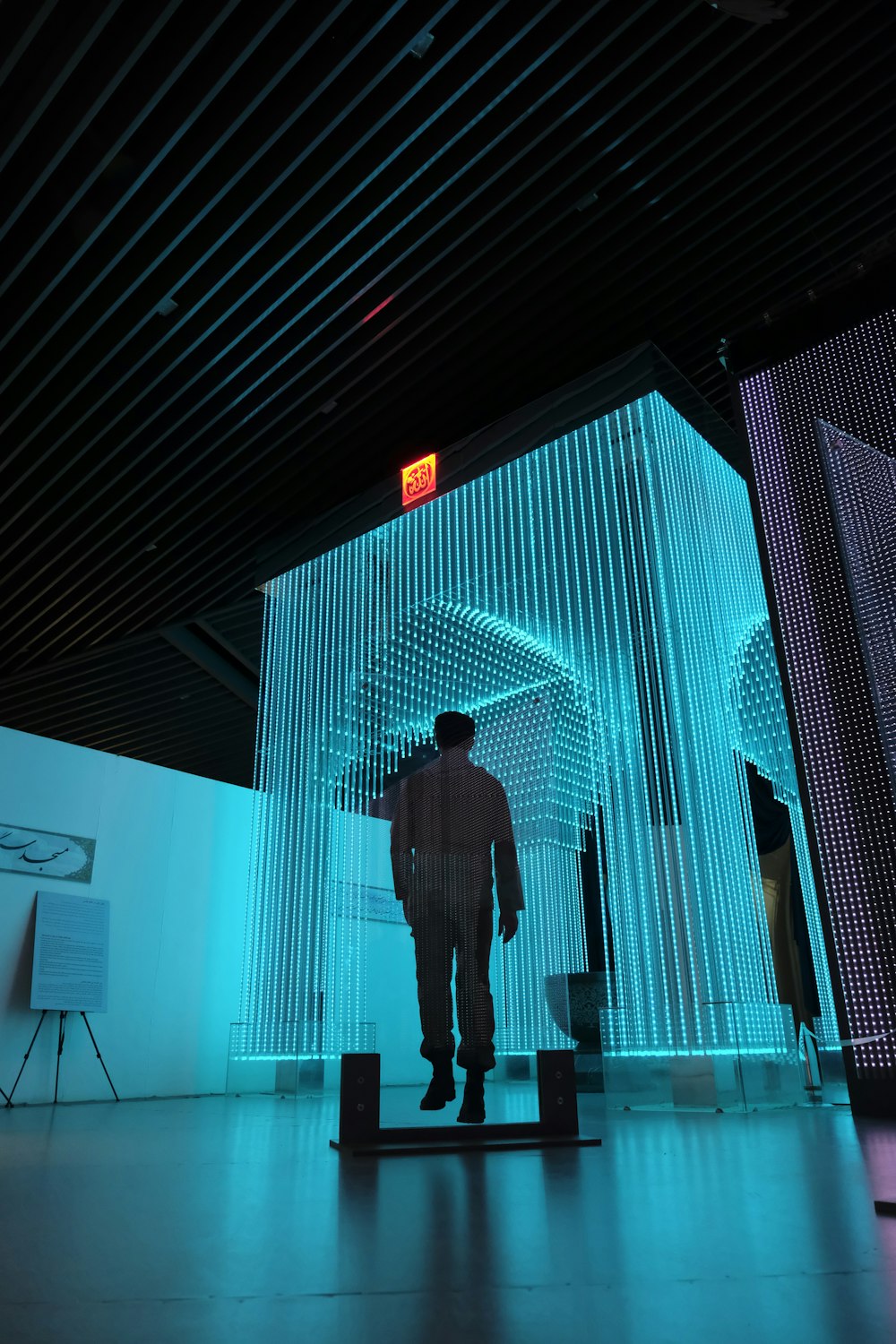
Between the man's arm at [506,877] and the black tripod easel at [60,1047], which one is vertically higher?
the man's arm at [506,877]

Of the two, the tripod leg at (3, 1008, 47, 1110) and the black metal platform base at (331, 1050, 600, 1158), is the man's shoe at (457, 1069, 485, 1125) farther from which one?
the tripod leg at (3, 1008, 47, 1110)

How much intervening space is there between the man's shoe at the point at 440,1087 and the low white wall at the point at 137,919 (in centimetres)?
453

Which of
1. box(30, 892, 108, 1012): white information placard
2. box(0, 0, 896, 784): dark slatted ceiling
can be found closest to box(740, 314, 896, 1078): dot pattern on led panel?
box(0, 0, 896, 784): dark slatted ceiling

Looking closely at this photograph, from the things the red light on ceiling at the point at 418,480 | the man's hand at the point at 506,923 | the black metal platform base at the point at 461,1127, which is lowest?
the black metal platform base at the point at 461,1127

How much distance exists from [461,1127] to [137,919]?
17.6ft

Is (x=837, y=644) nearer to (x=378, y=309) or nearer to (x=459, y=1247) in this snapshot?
(x=459, y=1247)

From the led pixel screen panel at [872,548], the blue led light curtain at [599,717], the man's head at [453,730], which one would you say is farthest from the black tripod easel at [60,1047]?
the led pixel screen panel at [872,548]

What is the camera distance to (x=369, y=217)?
446cm

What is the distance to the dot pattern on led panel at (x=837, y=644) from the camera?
10.4ft

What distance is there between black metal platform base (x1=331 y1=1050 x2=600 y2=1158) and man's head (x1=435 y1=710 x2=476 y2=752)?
1.17 meters

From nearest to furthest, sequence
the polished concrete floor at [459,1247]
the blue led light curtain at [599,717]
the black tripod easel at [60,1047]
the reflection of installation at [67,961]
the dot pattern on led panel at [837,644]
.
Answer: the polished concrete floor at [459,1247], the dot pattern on led panel at [837,644], the blue led light curtain at [599,717], the black tripod easel at [60,1047], the reflection of installation at [67,961]

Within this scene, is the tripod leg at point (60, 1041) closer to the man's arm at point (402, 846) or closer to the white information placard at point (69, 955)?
the white information placard at point (69, 955)

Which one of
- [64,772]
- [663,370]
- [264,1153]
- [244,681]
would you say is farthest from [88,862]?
[663,370]

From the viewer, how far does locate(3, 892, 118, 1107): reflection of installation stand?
6.72 m
